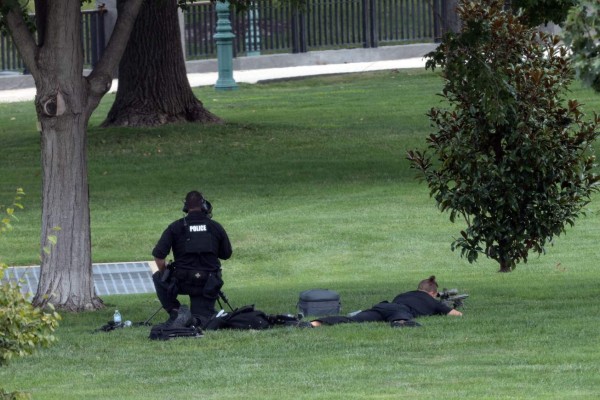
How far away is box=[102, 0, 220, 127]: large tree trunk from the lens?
25.1 metres

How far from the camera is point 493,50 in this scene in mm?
13820

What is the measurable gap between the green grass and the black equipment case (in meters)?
0.73

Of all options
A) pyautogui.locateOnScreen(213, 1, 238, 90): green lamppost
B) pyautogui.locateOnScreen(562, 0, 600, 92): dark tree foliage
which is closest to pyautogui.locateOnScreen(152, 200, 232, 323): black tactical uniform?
pyautogui.locateOnScreen(562, 0, 600, 92): dark tree foliage

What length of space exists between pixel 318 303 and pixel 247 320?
1.03m

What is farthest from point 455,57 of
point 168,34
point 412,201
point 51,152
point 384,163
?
point 168,34

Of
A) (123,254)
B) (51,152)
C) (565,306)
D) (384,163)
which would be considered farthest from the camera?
(384,163)

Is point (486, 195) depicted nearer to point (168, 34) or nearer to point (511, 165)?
point (511, 165)

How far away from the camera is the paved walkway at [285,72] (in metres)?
33.2

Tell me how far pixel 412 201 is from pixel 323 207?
1.40 m

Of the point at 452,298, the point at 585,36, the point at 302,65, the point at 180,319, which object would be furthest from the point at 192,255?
the point at 302,65

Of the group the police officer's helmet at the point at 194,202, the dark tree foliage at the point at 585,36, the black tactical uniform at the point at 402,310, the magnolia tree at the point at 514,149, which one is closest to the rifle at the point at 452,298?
the black tactical uniform at the point at 402,310

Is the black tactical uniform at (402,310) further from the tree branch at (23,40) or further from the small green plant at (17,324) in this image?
the small green plant at (17,324)

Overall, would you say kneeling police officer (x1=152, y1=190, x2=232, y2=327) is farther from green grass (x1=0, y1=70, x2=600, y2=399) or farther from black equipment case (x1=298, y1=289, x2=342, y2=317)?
black equipment case (x1=298, y1=289, x2=342, y2=317)

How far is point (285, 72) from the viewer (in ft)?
116
